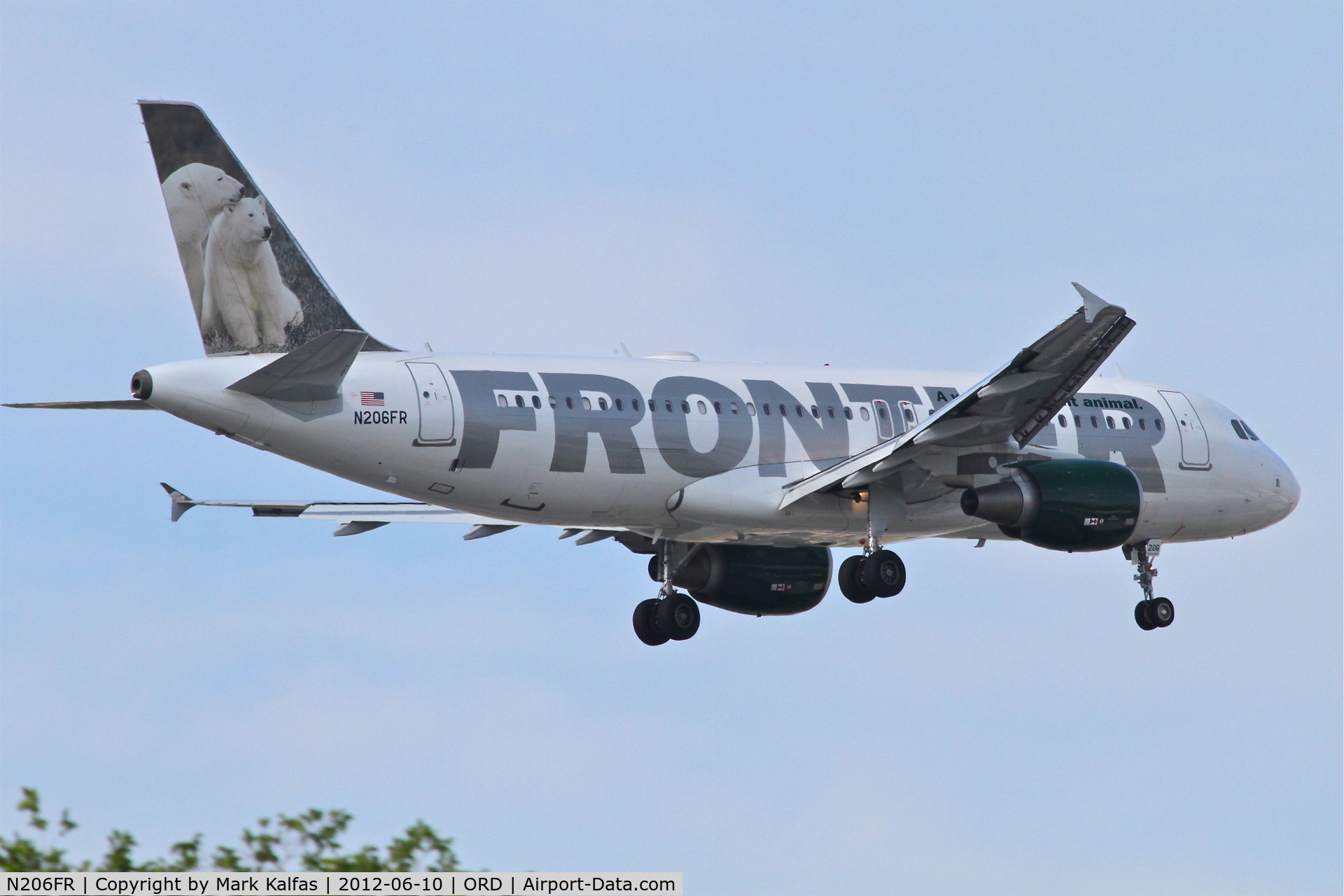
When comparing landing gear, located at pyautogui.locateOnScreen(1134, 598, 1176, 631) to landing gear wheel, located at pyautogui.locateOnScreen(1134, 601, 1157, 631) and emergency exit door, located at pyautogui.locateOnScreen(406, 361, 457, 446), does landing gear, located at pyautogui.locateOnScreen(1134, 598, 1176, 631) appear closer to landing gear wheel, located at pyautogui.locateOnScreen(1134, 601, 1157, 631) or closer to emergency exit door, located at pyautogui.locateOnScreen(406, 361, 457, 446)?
landing gear wheel, located at pyautogui.locateOnScreen(1134, 601, 1157, 631)

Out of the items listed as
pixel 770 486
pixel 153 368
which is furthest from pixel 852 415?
pixel 153 368

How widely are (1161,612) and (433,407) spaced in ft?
45.8

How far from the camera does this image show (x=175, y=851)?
13.6 m

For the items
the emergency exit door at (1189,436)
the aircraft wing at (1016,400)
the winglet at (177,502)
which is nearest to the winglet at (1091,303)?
the aircraft wing at (1016,400)

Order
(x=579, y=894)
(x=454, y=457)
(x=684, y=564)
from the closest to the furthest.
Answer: (x=579, y=894) < (x=454, y=457) < (x=684, y=564)

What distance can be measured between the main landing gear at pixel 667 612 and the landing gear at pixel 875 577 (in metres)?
3.55

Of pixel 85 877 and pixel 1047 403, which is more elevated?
pixel 1047 403

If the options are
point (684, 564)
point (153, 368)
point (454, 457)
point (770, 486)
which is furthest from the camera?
point (684, 564)

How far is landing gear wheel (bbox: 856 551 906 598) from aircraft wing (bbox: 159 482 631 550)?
174 inches

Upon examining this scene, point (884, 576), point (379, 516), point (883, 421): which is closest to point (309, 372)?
point (379, 516)

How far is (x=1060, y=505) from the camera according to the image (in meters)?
27.9

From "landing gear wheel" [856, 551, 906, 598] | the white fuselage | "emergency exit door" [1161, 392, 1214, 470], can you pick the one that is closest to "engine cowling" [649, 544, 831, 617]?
the white fuselage

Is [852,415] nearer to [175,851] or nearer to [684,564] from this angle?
[684,564]

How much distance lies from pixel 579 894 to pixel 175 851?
3.60m
